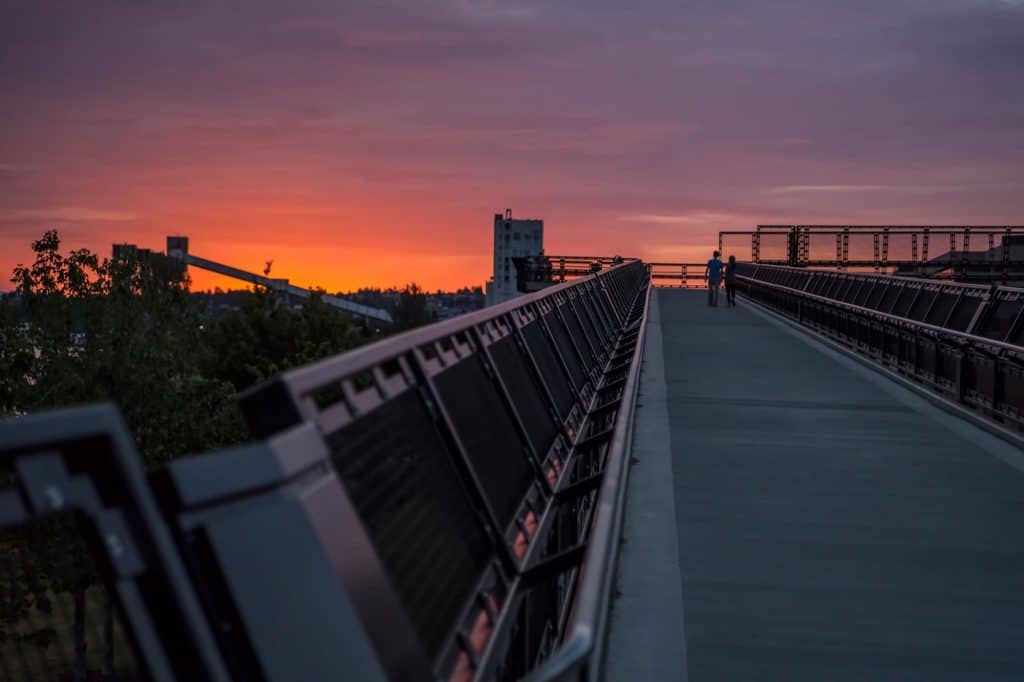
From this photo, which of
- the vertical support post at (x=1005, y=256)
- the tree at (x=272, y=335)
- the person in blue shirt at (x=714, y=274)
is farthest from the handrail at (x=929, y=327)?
the tree at (x=272, y=335)

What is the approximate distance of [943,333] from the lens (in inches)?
644

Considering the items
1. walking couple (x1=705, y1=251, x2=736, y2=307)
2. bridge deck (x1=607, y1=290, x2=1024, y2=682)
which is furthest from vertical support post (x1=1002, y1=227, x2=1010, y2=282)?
bridge deck (x1=607, y1=290, x2=1024, y2=682)

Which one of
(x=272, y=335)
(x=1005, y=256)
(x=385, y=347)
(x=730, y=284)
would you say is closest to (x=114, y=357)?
(x=730, y=284)

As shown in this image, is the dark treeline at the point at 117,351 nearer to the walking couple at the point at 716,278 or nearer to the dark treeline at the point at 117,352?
the dark treeline at the point at 117,352

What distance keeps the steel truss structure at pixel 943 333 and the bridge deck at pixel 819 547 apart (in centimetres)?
53

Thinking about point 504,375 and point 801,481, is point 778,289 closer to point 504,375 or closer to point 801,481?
point 801,481

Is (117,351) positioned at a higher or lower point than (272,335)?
higher

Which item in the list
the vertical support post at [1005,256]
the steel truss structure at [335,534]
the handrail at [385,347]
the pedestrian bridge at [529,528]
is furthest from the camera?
the vertical support post at [1005,256]

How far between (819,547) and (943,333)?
8826 mm

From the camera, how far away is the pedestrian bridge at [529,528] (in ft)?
8.29

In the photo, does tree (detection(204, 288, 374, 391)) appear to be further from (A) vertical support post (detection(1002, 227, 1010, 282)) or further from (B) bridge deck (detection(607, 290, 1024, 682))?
(B) bridge deck (detection(607, 290, 1024, 682))

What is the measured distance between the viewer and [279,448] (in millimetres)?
2670

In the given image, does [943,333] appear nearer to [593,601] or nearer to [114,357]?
[593,601]

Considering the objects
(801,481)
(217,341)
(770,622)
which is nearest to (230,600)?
(770,622)
